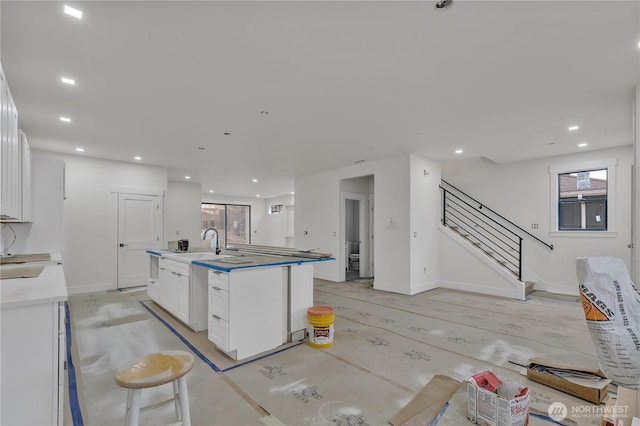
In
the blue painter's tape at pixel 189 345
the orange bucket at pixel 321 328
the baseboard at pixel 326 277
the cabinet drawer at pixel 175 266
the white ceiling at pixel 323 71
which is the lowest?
the baseboard at pixel 326 277

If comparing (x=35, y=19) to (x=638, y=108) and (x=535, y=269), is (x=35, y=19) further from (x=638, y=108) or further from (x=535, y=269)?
(x=535, y=269)

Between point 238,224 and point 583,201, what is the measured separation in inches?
461

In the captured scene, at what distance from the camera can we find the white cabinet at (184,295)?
12.1ft

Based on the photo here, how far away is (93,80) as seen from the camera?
2.94 meters

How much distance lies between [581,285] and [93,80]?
463 centimetres

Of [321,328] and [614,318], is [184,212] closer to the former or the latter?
[321,328]

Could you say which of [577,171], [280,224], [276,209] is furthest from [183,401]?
[276,209]

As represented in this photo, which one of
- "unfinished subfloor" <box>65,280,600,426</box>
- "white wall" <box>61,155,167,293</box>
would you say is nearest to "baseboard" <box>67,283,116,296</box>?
"white wall" <box>61,155,167,293</box>

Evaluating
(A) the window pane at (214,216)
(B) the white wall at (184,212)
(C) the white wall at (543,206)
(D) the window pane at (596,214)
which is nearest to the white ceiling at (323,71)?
(C) the white wall at (543,206)

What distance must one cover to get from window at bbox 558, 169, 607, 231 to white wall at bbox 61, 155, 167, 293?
9298 mm

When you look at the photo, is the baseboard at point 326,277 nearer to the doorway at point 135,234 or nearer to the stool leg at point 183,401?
the doorway at point 135,234

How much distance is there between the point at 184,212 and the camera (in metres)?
9.29

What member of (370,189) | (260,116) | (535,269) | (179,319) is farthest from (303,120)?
(535,269)

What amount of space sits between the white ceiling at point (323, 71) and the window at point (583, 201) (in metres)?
0.98
